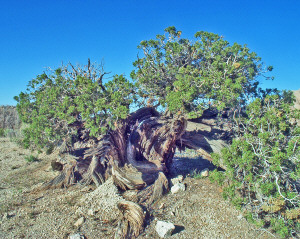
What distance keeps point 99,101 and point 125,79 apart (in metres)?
1.31

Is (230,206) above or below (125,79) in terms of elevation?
below

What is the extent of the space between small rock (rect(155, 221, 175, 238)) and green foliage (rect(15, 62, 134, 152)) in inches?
129

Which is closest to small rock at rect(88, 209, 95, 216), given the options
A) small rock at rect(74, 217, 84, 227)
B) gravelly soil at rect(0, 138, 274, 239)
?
gravelly soil at rect(0, 138, 274, 239)

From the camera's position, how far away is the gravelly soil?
6.25 metres

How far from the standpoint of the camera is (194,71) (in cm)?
822

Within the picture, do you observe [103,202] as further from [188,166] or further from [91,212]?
[188,166]

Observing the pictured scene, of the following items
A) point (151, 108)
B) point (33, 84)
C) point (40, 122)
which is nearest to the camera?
point (40, 122)

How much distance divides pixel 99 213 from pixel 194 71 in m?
5.60

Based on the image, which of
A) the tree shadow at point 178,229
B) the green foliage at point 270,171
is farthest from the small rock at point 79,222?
the green foliage at point 270,171

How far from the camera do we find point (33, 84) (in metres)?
8.95

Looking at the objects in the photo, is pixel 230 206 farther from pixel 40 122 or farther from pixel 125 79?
pixel 40 122

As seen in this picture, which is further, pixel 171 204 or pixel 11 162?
pixel 11 162

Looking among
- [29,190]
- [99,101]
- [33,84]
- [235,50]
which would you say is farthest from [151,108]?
[29,190]

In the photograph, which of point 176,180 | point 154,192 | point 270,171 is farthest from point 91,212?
point 270,171
